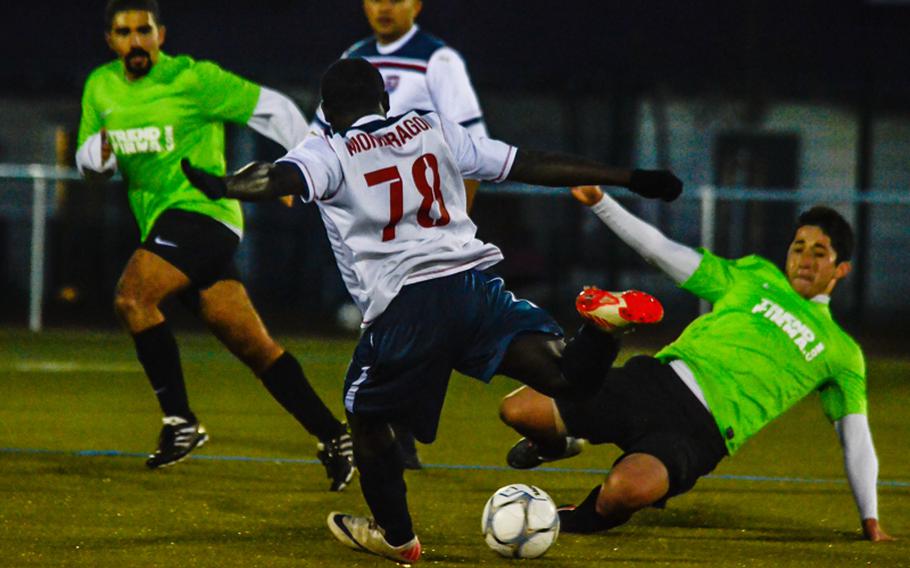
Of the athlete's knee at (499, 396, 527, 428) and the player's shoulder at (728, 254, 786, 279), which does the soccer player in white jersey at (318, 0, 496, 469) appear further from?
the player's shoulder at (728, 254, 786, 279)

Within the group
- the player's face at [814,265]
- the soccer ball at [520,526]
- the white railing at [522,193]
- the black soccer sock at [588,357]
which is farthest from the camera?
the white railing at [522,193]

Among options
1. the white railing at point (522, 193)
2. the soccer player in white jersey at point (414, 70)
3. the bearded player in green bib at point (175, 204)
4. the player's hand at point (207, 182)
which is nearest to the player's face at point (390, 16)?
the soccer player in white jersey at point (414, 70)

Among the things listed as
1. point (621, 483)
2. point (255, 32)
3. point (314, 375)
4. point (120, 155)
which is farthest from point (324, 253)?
point (621, 483)

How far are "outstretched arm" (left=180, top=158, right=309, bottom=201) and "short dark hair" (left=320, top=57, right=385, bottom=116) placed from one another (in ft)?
1.24

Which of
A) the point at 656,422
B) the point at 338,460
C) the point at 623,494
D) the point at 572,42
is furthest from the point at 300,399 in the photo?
the point at 572,42

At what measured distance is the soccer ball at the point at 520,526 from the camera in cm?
522

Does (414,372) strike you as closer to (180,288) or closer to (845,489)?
(180,288)

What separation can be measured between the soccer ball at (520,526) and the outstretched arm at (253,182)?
47.9 inches

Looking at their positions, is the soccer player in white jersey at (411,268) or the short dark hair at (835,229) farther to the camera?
the short dark hair at (835,229)

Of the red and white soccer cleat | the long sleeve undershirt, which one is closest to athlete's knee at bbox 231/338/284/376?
the long sleeve undershirt

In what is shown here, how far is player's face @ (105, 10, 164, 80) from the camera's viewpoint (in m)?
7.02

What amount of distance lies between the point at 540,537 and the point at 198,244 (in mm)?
2301

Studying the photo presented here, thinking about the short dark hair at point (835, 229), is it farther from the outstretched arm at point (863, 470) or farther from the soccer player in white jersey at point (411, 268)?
the soccer player in white jersey at point (411, 268)

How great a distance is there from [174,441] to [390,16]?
2060mm
